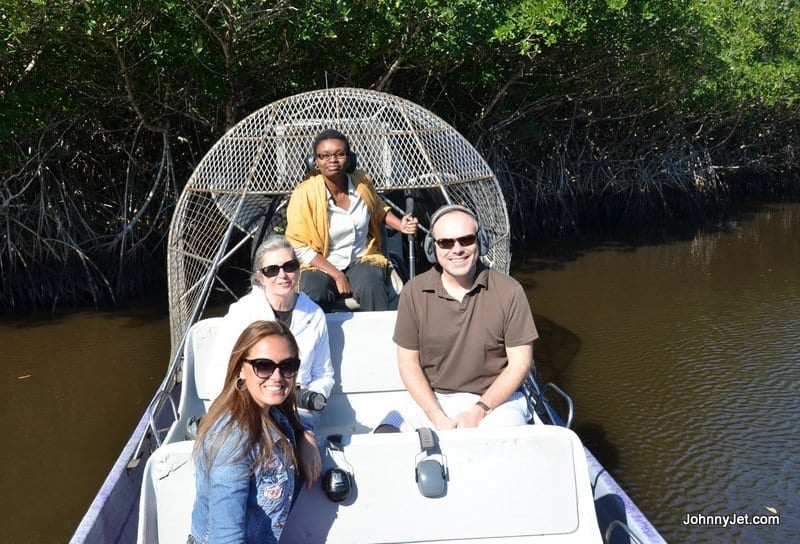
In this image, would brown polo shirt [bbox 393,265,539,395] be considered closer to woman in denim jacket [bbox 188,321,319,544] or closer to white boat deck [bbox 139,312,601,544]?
white boat deck [bbox 139,312,601,544]

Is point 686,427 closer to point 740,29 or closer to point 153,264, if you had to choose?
point 153,264

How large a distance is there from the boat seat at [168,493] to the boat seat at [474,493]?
1.44ft

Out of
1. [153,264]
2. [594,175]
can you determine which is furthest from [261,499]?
[594,175]

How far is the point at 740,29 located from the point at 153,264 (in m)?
10.4

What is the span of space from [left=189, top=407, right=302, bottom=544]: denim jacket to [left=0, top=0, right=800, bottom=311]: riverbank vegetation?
517 cm

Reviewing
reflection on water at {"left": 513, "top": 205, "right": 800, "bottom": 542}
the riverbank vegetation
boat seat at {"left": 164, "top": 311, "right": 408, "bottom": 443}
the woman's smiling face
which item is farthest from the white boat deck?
the riverbank vegetation

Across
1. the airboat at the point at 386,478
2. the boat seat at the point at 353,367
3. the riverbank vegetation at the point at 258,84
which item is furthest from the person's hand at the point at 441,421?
the riverbank vegetation at the point at 258,84

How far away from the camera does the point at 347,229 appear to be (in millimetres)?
5031

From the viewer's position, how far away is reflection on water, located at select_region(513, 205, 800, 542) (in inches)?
185

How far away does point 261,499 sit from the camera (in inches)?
90.1

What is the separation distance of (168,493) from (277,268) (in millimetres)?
1054

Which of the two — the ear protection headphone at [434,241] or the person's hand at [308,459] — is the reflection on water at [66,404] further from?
the ear protection headphone at [434,241]

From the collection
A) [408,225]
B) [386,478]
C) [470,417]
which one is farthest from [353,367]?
[408,225]

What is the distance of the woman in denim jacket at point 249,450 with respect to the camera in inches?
85.3
